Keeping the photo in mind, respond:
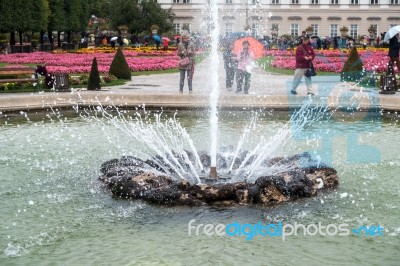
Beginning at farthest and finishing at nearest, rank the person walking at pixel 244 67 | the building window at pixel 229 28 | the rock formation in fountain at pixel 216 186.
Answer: the building window at pixel 229 28 < the person walking at pixel 244 67 < the rock formation in fountain at pixel 216 186

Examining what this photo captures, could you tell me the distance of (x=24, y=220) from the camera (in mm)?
7500

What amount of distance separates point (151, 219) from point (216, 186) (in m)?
0.95

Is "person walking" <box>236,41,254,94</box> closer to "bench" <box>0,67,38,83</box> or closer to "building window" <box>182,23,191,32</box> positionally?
"bench" <box>0,67,38,83</box>

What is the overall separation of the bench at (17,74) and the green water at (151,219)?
7750 mm

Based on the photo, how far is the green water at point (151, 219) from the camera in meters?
6.41

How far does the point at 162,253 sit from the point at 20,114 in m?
9.51

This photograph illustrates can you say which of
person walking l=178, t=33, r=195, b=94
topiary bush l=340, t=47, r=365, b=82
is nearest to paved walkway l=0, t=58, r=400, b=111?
person walking l=178, t=33, r=195, b=94

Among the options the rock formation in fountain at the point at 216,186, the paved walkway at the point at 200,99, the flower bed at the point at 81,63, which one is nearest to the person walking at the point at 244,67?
the paved walkway at the point at 200,99

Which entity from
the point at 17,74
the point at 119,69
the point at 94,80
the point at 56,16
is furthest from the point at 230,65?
the point at 56,16

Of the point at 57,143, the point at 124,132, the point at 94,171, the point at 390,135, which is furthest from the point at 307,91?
the point at 94,171

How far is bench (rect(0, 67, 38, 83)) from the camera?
730 inches

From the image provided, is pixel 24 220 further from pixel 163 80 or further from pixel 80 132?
pixel 163 80

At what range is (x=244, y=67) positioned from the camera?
57.2ft

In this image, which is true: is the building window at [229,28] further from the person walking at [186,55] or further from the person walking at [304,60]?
the person walking at [186,55]
